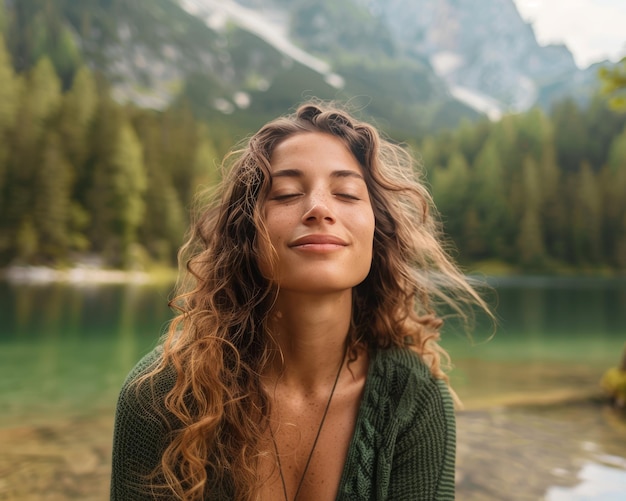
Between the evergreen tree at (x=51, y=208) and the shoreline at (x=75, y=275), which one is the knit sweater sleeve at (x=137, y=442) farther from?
the evergreen tree at (x=51, y=208)

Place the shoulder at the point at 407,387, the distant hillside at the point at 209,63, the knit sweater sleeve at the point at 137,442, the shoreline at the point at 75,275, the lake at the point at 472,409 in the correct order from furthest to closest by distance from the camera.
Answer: the distant hillside at the point at 209,63, the shoreline at the point at 75,275, the lake at the point at 472,409, the shoulder at the point at 407,387, the knit sweater sleeve at the point at 137,442

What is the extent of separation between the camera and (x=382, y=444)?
2.05 m

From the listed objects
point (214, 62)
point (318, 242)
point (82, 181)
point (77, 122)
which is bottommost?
point (318, 242)

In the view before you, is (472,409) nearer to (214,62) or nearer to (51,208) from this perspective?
(51,208)

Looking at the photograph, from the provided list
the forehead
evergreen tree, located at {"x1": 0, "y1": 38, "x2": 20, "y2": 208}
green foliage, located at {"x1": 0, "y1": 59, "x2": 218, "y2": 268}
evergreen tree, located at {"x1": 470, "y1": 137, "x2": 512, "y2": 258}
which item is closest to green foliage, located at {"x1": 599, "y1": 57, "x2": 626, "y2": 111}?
the forehead

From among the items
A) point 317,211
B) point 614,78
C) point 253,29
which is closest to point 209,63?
point 253,29

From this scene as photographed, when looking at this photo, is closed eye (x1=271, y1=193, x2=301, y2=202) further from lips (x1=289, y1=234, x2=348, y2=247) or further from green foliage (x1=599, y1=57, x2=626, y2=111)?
green foliage (x1=599, y1=57, x2=626, y2=111)

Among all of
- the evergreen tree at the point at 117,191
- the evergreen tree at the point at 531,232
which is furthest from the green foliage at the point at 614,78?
the evergreen tree at the point at 531,232

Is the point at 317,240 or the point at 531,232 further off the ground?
the point at 531,232

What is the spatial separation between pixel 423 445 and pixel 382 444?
154 mm

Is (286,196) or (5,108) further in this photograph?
(5,108)

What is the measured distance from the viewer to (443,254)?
2.74m

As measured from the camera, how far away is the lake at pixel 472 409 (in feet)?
15.8

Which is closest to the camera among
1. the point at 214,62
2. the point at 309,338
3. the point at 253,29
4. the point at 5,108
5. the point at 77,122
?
the point at 309,338
